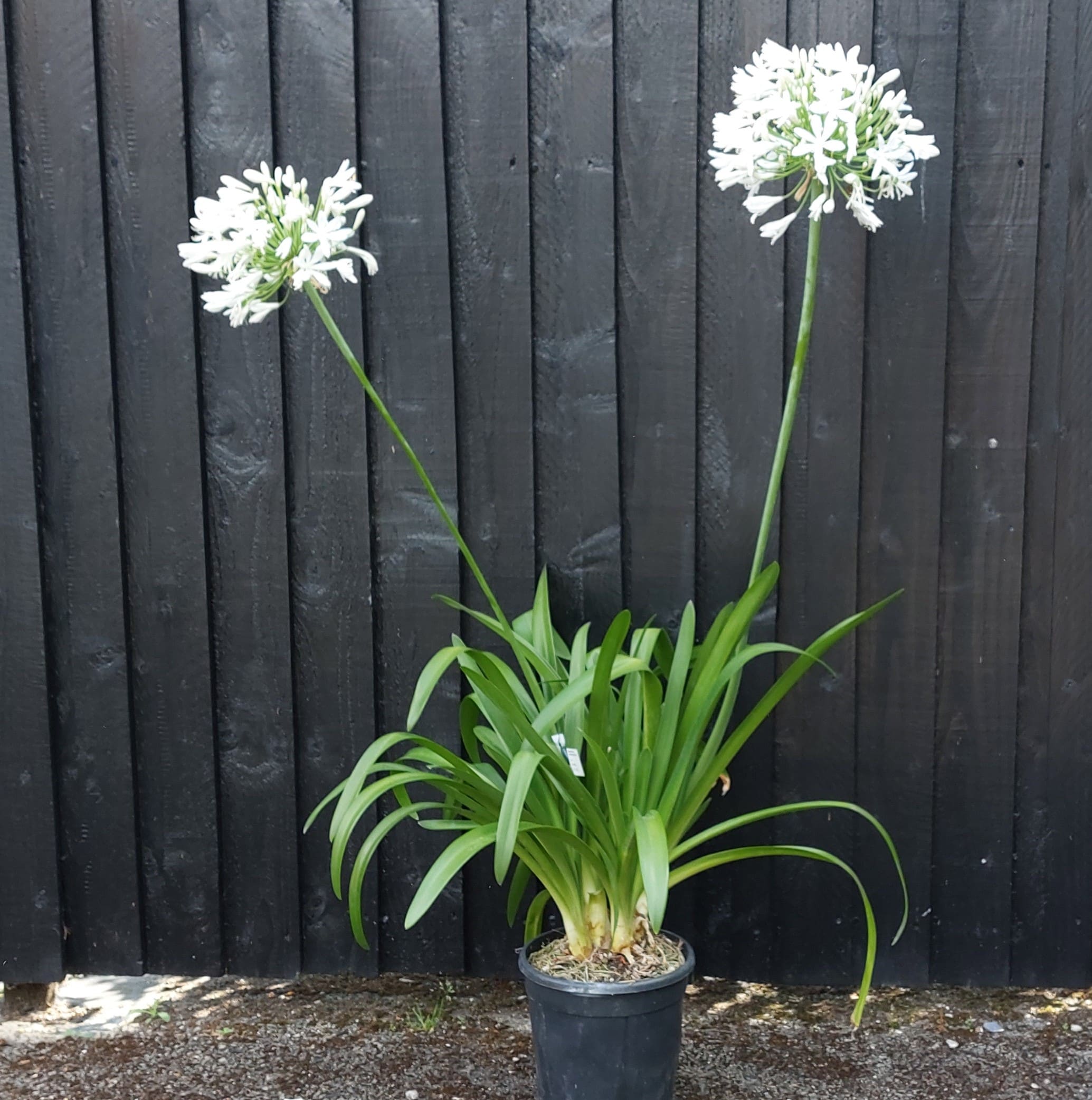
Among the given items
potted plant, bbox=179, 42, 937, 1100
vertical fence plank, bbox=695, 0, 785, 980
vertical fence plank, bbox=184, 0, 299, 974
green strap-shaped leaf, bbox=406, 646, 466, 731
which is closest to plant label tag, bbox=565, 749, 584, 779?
potted plant, bbox=179, 42, 937, 1100

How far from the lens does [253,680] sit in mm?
2246

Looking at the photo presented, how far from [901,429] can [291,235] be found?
1187 millimetres

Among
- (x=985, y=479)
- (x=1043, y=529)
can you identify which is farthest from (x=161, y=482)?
(x=1043, y=529)

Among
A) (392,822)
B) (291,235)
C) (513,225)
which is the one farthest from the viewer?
(513,225)

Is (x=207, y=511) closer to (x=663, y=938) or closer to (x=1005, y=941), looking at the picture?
(x=663, y=938)

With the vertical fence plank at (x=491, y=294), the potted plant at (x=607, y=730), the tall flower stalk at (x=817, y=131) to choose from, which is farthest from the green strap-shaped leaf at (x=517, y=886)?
the tall flower stalk at (x=817, y=131)

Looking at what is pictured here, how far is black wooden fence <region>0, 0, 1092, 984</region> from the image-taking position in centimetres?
212

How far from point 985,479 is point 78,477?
170 cm

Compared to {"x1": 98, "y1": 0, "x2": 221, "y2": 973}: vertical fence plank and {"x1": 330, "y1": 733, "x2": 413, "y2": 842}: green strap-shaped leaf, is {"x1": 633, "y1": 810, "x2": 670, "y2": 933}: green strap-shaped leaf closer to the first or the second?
{"x1": 330, "y1": 733, "x2": 413, "y2": 842}: green strap-shaped leaf

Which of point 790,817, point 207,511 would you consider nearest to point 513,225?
point 207,511

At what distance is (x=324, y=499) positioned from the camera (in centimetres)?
221

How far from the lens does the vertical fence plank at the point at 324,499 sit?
2119 mm

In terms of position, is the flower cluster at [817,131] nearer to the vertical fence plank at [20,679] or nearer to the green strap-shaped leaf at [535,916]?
the green strap-shaped leaf at [535,916]

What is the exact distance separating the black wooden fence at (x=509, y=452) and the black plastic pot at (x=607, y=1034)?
1.63ft
